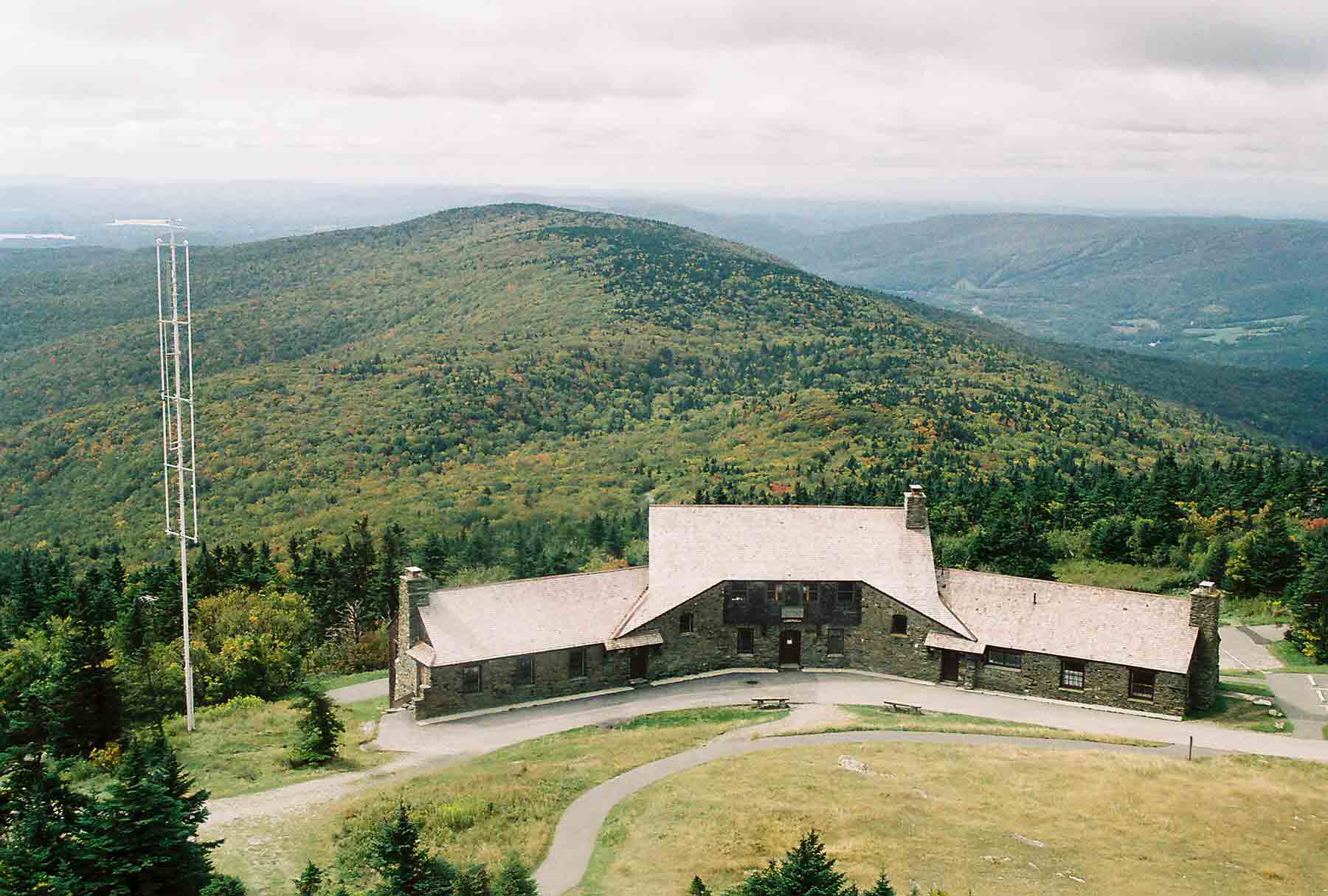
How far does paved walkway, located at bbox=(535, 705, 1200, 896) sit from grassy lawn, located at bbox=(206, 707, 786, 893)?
1.53 ft

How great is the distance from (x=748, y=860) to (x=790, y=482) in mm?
95023

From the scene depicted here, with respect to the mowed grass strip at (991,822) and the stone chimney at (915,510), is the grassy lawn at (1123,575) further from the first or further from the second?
the mowed grass strip at (991,822)

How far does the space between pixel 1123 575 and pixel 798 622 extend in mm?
34140

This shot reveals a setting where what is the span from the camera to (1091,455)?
474ft

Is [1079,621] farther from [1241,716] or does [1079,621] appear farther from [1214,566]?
[1214,566]

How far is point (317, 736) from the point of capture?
41938 millimetres

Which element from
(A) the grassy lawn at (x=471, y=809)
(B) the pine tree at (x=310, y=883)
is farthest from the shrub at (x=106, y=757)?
(B) the pine tree at (x=310, y=883)

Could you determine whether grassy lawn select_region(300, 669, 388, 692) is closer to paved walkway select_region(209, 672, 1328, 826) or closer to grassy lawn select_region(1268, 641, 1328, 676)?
paved walkway select_region(209, 672, 1328, 826)

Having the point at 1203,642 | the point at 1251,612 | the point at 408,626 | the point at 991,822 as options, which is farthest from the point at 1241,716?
the point at 408,626

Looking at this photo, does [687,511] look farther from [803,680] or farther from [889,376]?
[889,376]

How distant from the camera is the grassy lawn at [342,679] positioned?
187 ft

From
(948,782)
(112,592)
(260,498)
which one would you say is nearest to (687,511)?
(948,782)

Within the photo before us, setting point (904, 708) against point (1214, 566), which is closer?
point (904, 708)

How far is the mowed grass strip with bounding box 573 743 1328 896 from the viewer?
30.3 metres
